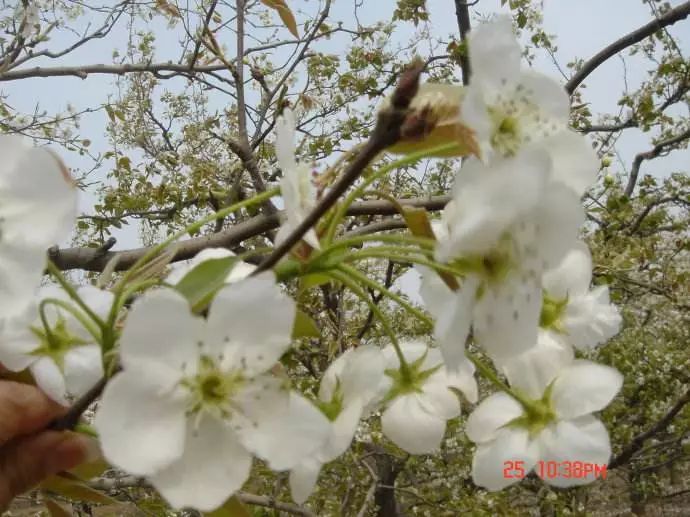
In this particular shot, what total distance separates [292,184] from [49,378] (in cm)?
22

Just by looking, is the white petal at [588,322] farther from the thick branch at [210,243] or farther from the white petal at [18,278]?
the thick branch at [210,243]

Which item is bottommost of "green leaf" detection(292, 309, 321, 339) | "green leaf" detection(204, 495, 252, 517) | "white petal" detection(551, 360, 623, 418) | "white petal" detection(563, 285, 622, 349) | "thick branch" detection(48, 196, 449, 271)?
"green leaf" detection(204, 495, 252, 517)

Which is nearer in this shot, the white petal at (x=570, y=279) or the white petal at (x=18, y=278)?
the white petal at (x=18, y=278)

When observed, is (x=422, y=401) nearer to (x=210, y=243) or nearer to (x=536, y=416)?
(x=536, y=416)

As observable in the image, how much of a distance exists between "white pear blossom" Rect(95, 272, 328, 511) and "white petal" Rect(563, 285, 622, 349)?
0.83 feet

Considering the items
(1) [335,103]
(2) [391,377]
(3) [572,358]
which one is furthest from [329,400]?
(1) [335,103]

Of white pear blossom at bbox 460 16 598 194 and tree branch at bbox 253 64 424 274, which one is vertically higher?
white pear blossom at bbox 460 16 598 194

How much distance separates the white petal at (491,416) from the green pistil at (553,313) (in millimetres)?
66

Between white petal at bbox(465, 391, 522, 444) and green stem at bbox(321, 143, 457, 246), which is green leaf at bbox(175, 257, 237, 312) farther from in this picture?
white petal at bbox(465, 391, 522, 444)

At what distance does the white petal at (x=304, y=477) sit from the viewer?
1.44 ft

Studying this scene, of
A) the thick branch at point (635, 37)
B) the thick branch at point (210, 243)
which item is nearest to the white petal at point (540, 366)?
the thick branch at point (210, 243)

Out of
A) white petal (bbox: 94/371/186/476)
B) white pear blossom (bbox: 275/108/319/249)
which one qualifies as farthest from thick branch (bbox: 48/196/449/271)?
white petal (bbox: 94/371/186/476)
